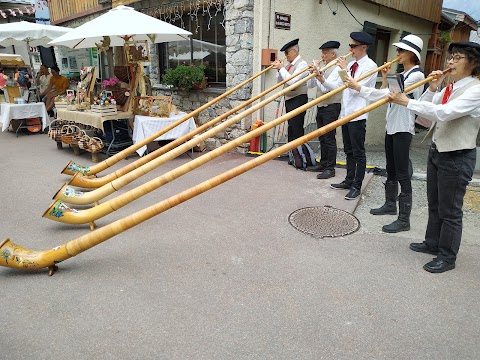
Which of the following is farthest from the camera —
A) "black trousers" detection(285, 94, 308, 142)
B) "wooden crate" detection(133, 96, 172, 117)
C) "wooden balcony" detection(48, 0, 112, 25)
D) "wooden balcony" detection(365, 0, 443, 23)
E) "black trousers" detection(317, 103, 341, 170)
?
"wooden balcony" detection(48, 0, 112, 25)

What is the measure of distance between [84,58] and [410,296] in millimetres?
13553

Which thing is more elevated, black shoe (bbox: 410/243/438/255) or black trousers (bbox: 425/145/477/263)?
black trousers (bbox: 425/145/477/263)

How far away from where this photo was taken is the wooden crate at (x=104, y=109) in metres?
6.28

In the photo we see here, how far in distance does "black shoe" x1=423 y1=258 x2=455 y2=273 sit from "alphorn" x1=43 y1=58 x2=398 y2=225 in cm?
174

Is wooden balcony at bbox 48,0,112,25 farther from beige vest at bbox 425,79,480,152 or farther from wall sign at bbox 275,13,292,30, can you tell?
beige vest at bbox 425,79,480,152

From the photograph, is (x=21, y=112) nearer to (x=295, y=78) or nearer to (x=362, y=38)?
(x=295, y=78)

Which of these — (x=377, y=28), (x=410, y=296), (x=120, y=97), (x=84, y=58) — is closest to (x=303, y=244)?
(x=410, y=296)

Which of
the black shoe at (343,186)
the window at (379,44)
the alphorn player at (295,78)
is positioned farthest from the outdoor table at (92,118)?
the window at (379,44)

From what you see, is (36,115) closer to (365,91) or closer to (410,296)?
(365,91)

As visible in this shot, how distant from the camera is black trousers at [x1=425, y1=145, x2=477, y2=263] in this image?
2.84 metres

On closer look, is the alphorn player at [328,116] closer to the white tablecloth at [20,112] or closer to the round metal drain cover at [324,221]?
the round metal drain cover at [324,221]

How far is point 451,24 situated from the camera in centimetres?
1380

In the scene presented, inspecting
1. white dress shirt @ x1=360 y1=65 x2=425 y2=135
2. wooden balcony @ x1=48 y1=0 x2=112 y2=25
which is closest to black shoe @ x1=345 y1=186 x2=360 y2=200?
white dress shirt @ x1=360 y1=65 x2=425 y2=135

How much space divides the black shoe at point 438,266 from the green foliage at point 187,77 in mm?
5631
